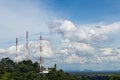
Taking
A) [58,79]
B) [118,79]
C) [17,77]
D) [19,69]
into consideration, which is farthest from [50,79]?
[118,79]

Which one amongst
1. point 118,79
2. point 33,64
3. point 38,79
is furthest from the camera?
point 33,64

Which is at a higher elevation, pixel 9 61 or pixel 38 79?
pixel 9 61

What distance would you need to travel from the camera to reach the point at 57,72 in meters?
141

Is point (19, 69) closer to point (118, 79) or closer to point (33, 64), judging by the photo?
point (33, 64)

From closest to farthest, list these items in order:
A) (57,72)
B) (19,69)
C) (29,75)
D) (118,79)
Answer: (118,79) → (29,75) → (57,72) → (19,69)

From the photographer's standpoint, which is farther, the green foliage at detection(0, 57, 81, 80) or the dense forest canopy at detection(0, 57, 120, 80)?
the green foliage at detection(0, 57, 81, 80)

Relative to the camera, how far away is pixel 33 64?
169m

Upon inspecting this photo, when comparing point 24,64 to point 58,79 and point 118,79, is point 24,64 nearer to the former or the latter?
point 58,79

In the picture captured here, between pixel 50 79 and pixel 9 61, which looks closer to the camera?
pixel 50 79

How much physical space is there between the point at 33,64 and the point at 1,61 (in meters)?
30.4

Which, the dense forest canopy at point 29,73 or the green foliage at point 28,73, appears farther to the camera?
the green foliage at point 28,73

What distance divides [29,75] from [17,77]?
7.11 metres

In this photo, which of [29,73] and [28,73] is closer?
[29,73]

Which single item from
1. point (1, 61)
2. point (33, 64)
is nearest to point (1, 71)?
point (33, 64)
